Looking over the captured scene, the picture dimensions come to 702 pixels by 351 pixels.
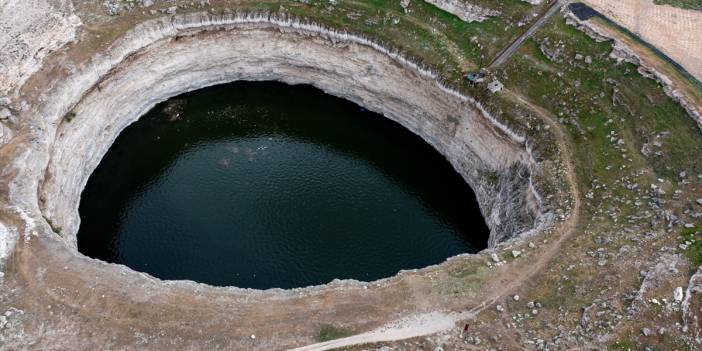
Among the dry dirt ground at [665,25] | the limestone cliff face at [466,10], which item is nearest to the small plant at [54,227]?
the limestone cliff face at [466,10]

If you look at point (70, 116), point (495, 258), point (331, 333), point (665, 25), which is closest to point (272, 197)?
point (70, 116)

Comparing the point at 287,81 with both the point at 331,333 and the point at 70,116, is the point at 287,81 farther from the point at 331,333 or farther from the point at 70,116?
the point at 331,333

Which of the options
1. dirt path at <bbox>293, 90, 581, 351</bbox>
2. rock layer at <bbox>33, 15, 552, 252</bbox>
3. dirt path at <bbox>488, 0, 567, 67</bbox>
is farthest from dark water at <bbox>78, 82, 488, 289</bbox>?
dirt path at <bbox>488, 0, 567, 67</bbox>

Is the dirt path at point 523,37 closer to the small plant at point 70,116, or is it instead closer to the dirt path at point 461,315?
the dirt path at point 461,315

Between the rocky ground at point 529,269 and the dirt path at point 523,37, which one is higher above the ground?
the dirt path at point 523,37

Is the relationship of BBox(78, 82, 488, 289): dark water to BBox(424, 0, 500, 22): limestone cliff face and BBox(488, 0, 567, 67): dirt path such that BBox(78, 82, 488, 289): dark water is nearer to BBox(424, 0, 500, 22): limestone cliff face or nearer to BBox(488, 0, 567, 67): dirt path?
BBox(488, 0, 567, 67): dirt path

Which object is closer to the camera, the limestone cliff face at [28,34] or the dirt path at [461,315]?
the dirt path at [461,315]
